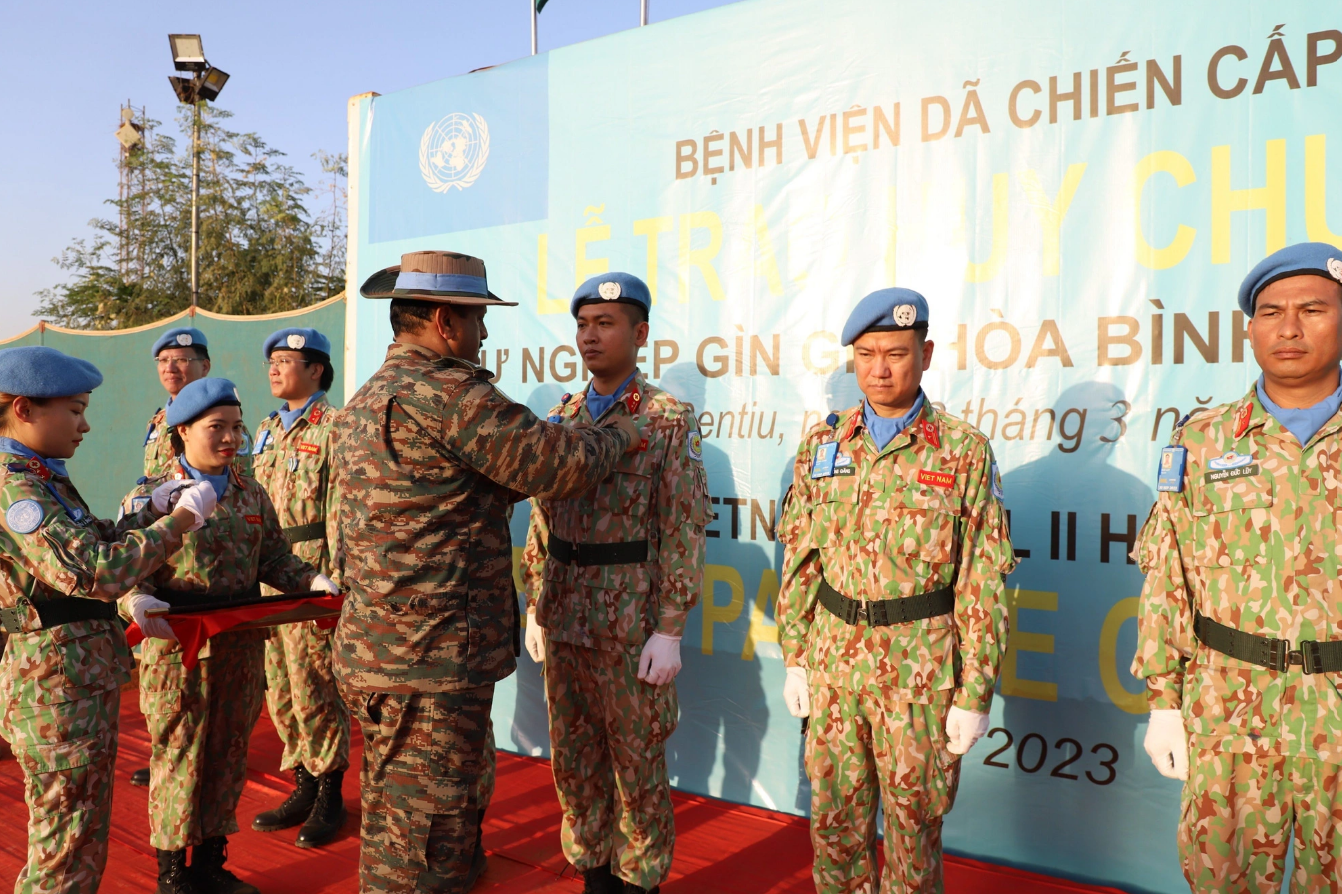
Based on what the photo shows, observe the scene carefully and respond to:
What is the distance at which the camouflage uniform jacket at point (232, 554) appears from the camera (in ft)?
9.53

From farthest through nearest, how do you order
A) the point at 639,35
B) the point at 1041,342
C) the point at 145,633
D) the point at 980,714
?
1. the point at 639,35
2. the point at 1041,342
3. the point at 145,633
4. the point at 980,714

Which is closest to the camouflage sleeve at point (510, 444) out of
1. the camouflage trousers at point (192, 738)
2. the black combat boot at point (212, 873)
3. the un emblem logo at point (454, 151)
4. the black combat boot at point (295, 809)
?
the camouflage trousers at point (192, 738)

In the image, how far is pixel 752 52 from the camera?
3725 millimetres

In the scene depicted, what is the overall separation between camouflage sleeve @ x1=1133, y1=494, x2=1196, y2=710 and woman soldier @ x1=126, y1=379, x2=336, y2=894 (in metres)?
2.67

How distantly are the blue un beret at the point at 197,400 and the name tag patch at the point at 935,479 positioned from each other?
2155mm

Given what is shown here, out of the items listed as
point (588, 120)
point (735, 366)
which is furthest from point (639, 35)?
point (735, 366)

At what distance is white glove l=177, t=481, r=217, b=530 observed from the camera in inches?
98.9

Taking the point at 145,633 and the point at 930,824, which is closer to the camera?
the point at 930,824

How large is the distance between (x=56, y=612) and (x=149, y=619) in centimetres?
25

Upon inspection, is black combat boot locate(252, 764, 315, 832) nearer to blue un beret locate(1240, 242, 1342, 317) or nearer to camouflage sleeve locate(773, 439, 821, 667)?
camouflage sleeve locate(773, 439, 821, 667)

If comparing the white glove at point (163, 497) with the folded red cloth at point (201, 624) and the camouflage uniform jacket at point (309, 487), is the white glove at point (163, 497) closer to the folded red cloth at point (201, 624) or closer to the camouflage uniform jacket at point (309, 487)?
the folded red cloth at point (201, 624)

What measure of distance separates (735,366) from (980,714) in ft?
6.20

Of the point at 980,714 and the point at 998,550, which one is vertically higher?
the point at 998,550

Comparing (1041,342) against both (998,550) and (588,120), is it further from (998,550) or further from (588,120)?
(588,120)
